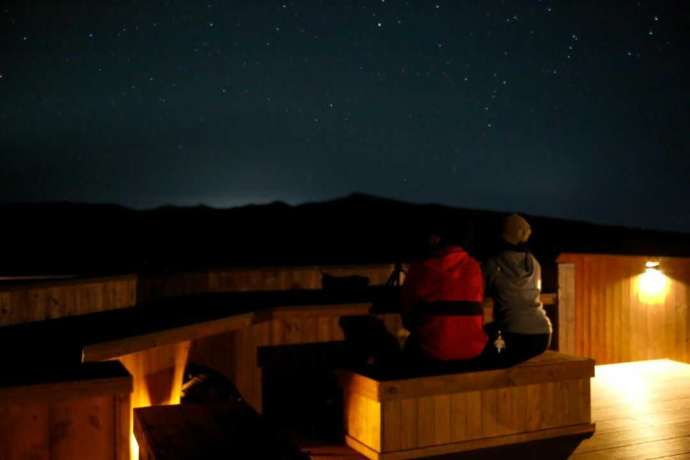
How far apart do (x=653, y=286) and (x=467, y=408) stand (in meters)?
5.65

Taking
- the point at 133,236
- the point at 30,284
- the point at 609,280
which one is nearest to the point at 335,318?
the point at 30,284

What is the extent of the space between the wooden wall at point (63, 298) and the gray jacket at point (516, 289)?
421 cm

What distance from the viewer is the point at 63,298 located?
25.1 ft

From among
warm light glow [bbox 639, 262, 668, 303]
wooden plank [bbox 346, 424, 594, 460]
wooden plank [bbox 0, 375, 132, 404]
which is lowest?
wooden plank [bbox 346, 424, 594, 460]

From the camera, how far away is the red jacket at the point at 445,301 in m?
5.22

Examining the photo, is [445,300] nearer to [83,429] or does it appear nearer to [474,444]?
[474,444]

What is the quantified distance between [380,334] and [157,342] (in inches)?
101

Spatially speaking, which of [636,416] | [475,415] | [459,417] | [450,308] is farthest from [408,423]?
[636,416]

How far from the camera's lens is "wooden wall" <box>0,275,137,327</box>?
23.2ft

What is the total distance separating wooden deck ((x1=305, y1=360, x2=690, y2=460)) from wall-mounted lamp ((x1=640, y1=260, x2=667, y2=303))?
90cm

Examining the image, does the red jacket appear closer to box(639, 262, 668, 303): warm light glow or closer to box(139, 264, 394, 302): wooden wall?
box(139, 264, 394, 302): wooden wall

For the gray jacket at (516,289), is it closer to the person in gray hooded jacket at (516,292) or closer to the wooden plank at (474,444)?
the person in gray hooded jacket at (516,292)

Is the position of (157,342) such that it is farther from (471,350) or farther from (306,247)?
(306,247)

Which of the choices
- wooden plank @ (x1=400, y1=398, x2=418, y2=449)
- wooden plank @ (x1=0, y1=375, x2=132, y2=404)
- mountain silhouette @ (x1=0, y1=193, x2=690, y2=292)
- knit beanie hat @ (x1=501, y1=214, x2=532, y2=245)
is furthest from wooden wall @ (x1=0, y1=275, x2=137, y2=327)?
mountain silhouette @ (x1=0, y1=193, x2=690, y2=292)
